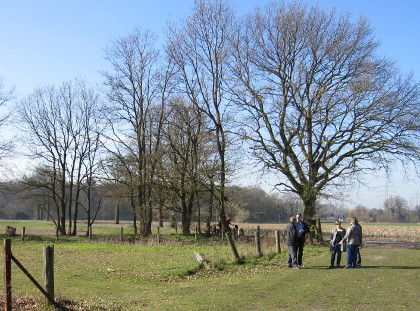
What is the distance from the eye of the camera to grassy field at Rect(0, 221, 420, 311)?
964 cm

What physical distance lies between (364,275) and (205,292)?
522 cm

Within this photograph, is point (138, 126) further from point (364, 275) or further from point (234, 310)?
point (234, 310)

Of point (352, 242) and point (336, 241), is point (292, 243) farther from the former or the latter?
point (352, 242)

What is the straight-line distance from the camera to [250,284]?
12.7 m

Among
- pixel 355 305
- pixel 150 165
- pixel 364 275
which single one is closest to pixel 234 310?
pixel 355 305

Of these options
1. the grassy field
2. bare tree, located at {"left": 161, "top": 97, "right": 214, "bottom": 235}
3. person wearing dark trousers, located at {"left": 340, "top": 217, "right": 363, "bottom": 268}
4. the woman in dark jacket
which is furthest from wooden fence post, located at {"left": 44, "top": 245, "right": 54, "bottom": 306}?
bare tree, located at {"left": 161, "top": 97, "right": 214, "bottom": 235}

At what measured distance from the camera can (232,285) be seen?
12750 millimetres

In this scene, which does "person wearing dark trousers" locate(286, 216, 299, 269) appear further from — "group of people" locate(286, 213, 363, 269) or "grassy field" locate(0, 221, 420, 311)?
"grassy field" locate(0, 221, 420, 311)

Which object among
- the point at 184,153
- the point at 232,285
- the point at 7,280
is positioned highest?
the point at 184,153

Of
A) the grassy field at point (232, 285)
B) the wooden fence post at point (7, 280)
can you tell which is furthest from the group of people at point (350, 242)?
the wooden fence post at point (7, 280)

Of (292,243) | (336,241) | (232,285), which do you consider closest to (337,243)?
(336,241)

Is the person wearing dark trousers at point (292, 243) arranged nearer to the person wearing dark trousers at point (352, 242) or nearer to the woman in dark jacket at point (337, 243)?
the woman in dark jacket at point (337, 243)

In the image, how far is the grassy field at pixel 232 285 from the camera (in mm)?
9641

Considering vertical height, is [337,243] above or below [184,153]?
below
